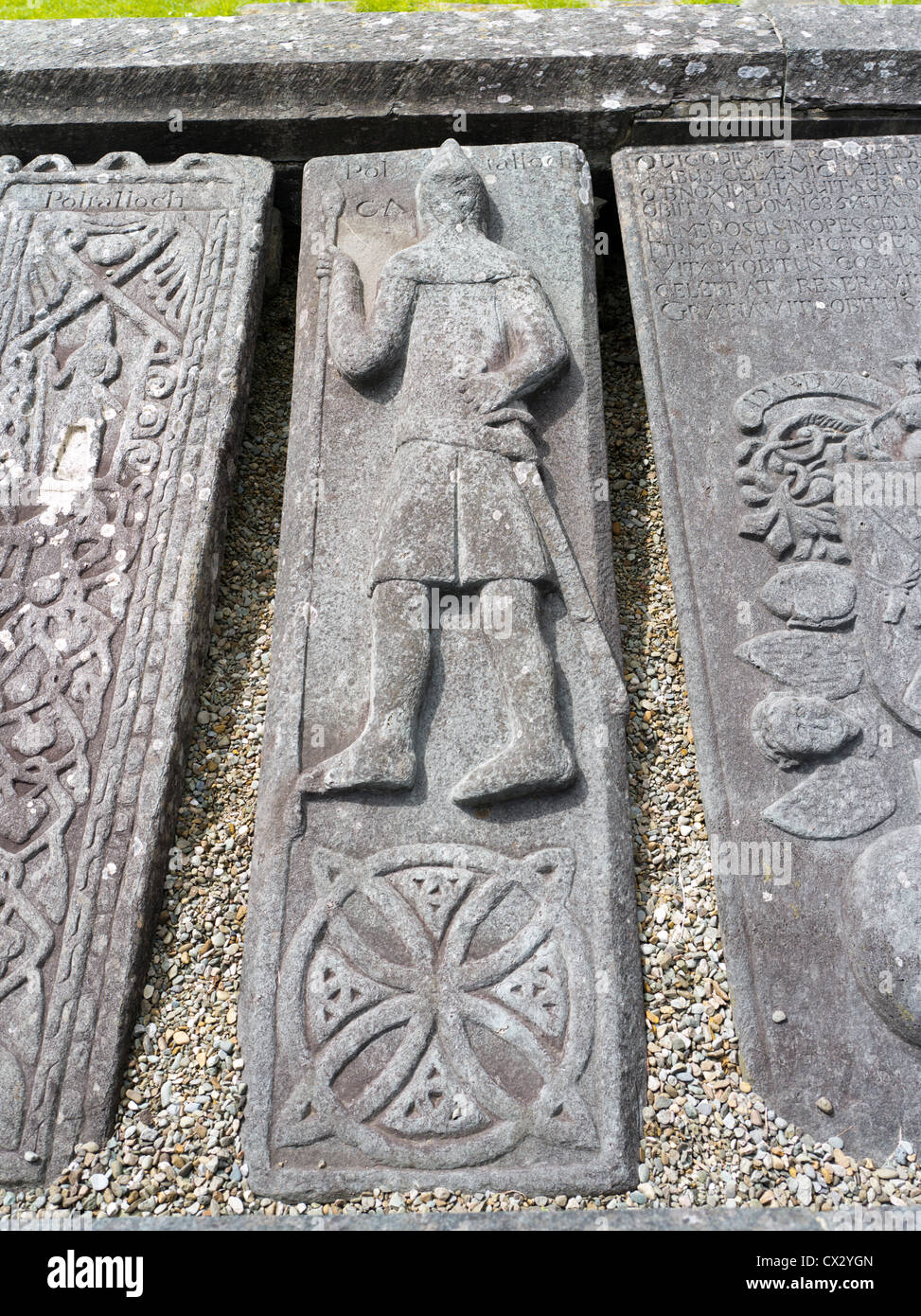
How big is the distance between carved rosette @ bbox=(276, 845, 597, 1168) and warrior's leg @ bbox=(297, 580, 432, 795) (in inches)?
9.2

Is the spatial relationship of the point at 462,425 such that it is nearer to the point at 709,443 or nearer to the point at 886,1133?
the point at 709,443

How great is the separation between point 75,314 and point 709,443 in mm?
2750

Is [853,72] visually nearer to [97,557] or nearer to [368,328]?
[368,328]

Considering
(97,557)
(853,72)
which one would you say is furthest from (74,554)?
(853,72)

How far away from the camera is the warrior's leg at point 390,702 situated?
2865 mm

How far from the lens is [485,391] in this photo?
3361 millimetres

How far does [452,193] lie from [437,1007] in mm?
3186

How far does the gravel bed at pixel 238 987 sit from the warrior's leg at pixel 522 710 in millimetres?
438

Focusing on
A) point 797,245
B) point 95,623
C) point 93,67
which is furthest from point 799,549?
point 93,67

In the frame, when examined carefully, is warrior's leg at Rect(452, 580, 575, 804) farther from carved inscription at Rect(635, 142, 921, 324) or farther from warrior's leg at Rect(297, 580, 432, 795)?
carved inscription at Rect(635, 142, 921, 324)

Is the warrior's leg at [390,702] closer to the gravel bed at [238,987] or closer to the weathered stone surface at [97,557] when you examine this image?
the gravel bed at [238,987]

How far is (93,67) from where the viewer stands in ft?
14.3

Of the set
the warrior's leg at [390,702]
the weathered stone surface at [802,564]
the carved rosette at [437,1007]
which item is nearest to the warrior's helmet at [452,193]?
the weathered stone surface at [802,564]

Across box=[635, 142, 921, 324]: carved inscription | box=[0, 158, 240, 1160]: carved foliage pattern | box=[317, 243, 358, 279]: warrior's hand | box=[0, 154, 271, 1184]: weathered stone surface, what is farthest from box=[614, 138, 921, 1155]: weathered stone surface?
box=[0, 158, 240, 1160]: carved foliage pattern
